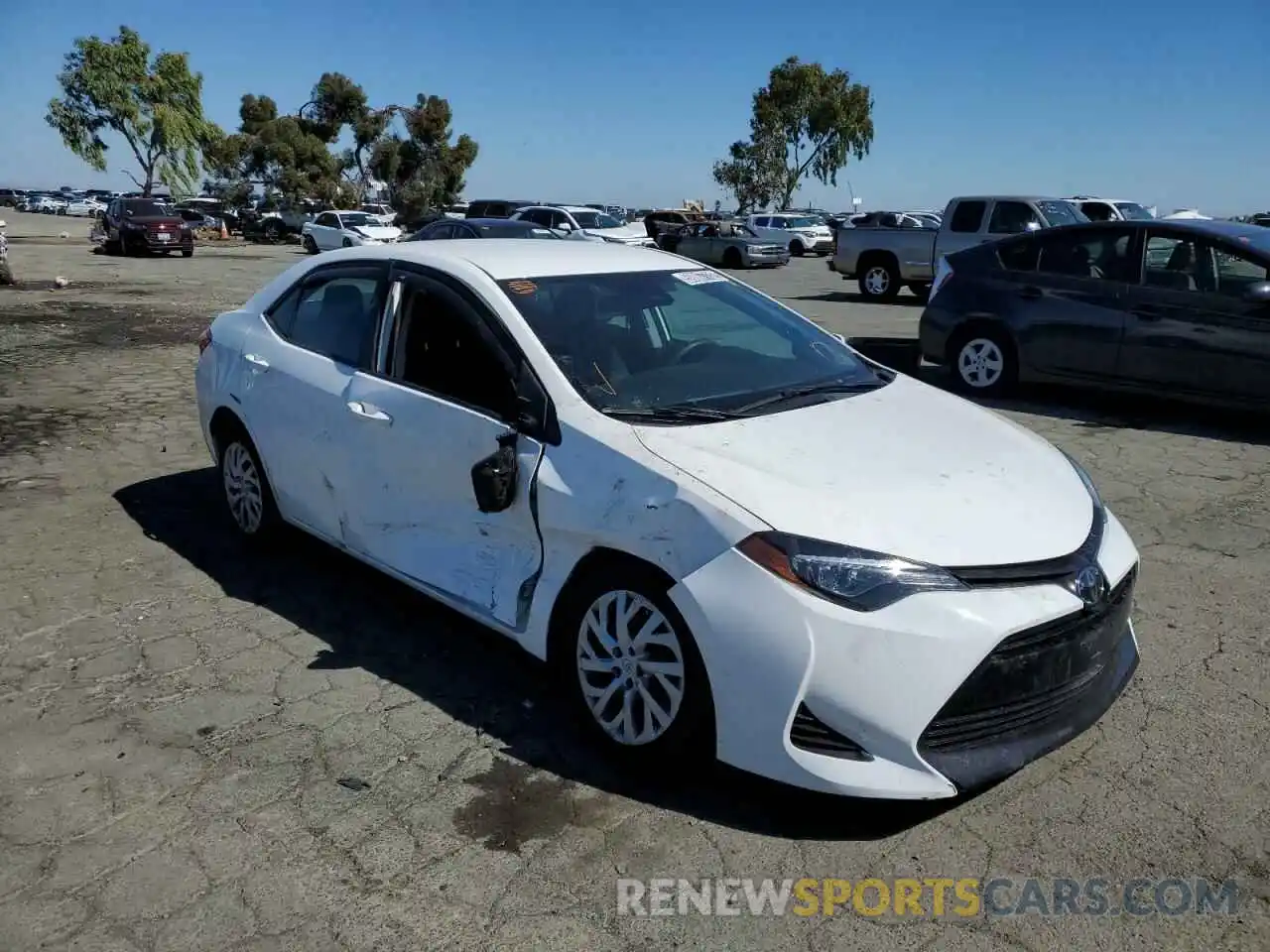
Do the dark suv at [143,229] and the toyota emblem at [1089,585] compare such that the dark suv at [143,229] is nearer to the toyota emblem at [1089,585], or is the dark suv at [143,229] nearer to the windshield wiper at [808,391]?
the windshield wiper at [808,391]

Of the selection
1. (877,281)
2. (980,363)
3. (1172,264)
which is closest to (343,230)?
(877,281)

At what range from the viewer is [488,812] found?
3.08m

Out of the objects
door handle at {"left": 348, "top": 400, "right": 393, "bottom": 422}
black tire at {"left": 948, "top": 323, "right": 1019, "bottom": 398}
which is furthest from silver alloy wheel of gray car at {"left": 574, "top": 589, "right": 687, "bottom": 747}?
black tire at {"left": 948, "top": 323, "right": 1019, "bottom": 398}

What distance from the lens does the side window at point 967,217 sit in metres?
16.9

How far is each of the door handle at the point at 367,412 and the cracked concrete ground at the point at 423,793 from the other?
35.5 inches

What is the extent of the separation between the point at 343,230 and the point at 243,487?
1231 inches

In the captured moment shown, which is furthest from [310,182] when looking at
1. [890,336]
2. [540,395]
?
[540,395]

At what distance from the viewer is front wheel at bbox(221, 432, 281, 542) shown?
5.06 metres

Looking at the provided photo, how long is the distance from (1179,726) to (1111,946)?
4.11 ft

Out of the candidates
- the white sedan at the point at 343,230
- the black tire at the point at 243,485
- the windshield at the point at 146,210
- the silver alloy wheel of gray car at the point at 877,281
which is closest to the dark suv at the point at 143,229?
the windshield at the point at 146,210

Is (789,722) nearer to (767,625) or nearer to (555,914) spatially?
(767,625)

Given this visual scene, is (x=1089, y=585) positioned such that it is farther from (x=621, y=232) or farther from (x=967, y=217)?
(x=621, y=232)

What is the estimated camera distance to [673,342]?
13.3ft

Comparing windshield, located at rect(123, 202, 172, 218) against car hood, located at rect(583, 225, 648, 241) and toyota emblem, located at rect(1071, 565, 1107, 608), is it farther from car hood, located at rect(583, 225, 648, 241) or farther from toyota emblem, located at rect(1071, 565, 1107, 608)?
toyota emblem, located at rect(1071, 565, 1107, 608)
